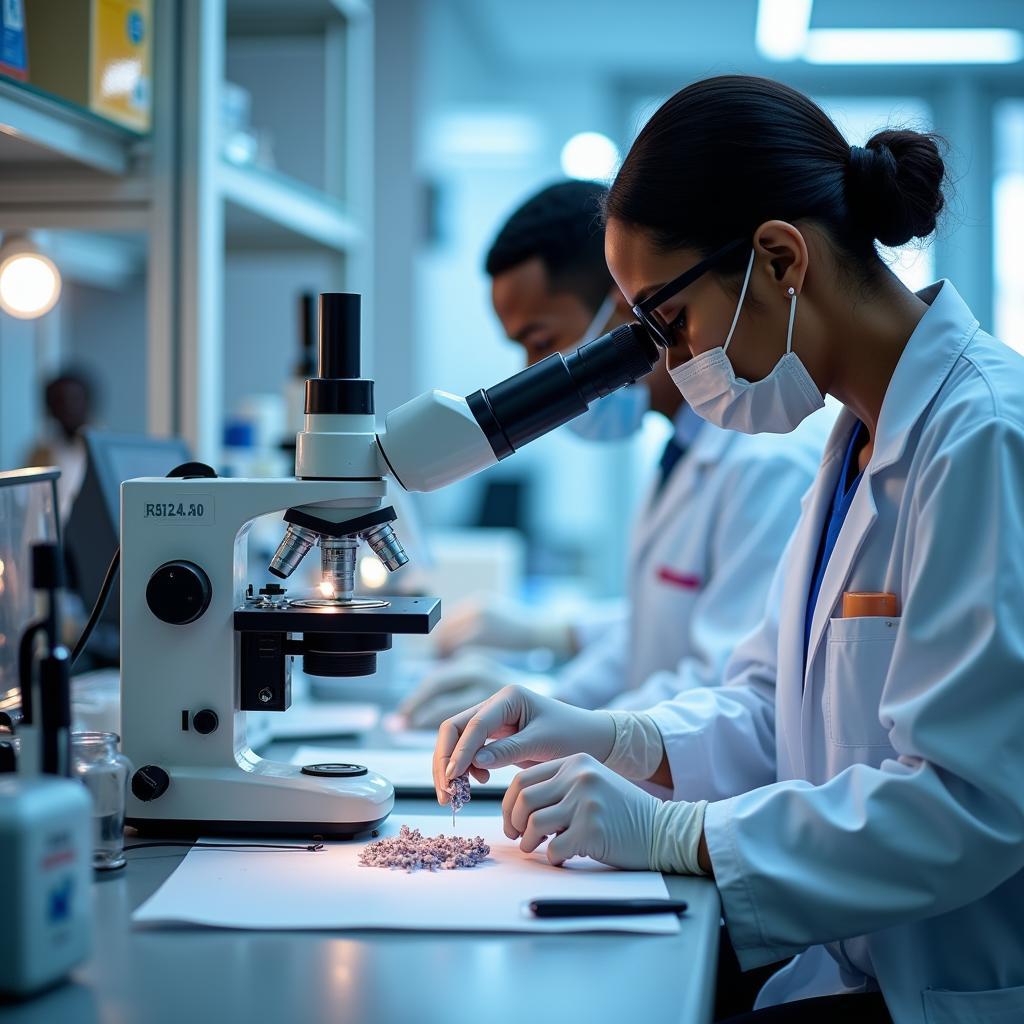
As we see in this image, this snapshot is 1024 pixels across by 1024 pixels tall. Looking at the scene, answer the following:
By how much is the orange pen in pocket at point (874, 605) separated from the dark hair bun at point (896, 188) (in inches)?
14.9

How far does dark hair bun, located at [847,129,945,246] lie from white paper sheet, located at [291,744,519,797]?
0.70m

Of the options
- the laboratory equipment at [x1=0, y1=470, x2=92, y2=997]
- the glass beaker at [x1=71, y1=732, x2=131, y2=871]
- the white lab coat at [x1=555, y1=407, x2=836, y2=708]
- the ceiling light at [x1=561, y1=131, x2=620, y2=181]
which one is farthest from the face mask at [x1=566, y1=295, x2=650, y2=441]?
the ceiling light at [x1=561, y1=131, x2=620, y2=181]

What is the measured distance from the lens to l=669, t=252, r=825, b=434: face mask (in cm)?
117

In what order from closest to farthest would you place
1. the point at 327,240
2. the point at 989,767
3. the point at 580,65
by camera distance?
1. the point at 989,767
2. the point at 327,240
3. the point at 580,65

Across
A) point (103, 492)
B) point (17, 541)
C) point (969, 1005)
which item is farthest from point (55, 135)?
point (969, 1005)

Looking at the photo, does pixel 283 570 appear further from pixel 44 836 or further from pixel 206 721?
pixel 44 836

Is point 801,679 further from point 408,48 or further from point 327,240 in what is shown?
point 408,48

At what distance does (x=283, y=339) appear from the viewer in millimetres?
3975

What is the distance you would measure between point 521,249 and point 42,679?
1363mm

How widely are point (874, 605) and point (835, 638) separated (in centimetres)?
5

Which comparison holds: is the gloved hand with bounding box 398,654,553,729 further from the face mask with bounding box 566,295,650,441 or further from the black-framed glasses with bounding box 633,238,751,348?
the black-framed glasses with bounding box 633,238,751,348

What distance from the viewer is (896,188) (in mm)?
1142

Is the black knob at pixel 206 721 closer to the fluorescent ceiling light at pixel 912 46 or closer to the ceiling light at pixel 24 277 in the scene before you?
the ceiling light at pixel 24 277

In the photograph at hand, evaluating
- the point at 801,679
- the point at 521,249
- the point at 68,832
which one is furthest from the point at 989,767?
the point at 521,249
